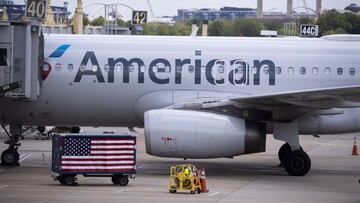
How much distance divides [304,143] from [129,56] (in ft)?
50.7

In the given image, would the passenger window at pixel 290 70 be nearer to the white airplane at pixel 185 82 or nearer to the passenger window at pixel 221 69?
the white airplane at pixel 185 82

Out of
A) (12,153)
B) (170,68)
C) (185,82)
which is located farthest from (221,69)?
(12,153)

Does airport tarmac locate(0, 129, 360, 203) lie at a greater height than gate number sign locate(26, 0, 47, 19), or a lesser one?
lesser

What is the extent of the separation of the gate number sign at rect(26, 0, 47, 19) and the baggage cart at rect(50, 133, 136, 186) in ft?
14.0

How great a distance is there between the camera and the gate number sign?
89.4 feet

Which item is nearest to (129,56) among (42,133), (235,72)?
(235,72)

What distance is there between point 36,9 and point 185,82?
4.54 m

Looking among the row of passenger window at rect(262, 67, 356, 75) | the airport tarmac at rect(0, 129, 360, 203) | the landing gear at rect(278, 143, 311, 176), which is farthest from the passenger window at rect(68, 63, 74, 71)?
the landing gear at rect(278, 143, 311, 176)

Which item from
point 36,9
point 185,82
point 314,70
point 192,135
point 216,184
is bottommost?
point 216,184

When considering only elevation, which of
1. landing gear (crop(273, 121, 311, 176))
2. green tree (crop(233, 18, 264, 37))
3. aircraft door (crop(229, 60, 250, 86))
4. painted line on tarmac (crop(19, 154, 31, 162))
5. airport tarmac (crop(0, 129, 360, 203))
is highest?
green tree (crop(233, 18, 264, 37))

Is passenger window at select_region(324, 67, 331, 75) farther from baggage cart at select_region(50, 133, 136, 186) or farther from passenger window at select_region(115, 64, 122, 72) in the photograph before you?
baggage cart at select_region(50, 133, 136, 186)

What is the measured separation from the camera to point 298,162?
27203 mm

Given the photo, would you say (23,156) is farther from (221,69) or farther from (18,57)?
(221,69)

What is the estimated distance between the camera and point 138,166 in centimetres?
2928
